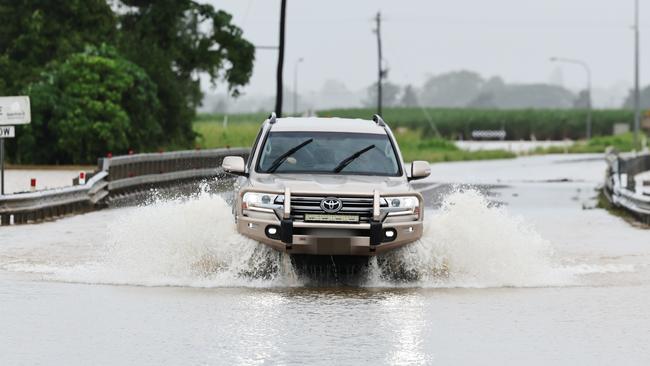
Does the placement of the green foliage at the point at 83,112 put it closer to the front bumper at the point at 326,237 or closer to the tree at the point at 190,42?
the tree at the point at 190,42

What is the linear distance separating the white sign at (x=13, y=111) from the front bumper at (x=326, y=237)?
14047mm

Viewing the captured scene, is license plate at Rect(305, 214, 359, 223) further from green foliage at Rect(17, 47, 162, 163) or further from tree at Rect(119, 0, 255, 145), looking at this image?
tree at Rect(119, 0, 255, 145)

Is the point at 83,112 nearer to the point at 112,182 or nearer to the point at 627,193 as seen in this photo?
the point at 112,182

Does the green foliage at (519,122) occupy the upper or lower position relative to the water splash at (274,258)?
lower

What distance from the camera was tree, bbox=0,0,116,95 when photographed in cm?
6094

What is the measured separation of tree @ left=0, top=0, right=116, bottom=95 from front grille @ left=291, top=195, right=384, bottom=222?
150 ft

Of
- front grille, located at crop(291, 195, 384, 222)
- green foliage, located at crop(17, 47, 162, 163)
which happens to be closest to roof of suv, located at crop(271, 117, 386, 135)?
front grille, located at crop(291, 195, 384, 222)

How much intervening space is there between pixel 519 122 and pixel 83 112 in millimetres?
113722

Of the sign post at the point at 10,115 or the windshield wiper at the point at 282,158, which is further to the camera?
the sign post at the point at 10,115

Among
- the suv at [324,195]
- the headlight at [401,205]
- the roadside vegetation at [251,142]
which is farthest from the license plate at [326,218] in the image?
the roadside vegetation at [251,142]

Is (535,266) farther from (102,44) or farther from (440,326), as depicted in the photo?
(102,44)

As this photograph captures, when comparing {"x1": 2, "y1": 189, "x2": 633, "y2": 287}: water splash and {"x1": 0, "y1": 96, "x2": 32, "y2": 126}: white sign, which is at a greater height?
{"x1": 0, "y1": 96, "x2": 32, "y2": 126}: white sign

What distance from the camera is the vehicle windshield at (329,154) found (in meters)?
16.9

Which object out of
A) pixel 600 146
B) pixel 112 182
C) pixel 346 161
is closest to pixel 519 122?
pixel 600 146
